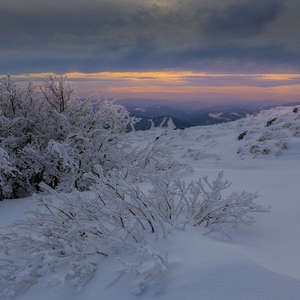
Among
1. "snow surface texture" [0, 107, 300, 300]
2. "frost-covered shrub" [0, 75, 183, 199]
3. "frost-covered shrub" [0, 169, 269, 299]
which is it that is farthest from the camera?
"frost-covered shrub" [0, 75, 183, 199]

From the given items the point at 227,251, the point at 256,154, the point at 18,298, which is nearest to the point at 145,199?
the point at 227,251

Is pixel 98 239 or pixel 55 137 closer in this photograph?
pixel 98 239

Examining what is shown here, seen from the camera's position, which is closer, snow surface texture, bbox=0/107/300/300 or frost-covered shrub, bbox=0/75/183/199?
snow surface texture, bbox=0/107/300/300

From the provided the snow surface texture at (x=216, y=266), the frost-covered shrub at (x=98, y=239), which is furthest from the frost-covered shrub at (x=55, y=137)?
the snow surface texture at (x=216, y=266)

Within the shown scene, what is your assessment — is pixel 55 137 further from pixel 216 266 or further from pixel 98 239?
pixel 216 266

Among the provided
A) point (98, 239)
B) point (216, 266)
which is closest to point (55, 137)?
point (98, 239)

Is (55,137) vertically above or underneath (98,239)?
above

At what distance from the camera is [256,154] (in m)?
7.79

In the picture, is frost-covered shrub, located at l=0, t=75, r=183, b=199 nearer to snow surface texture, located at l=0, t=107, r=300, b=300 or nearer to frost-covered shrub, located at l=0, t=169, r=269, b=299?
frost-covered shrub, located at l=0, t=169, r=269, b=299

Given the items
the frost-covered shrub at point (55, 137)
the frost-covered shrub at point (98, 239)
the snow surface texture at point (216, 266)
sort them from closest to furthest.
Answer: the snow surface texture at point (216, 266) < the frost-covered shrub at point (98, 239) < the frost-covered shrub at point (55, 137)

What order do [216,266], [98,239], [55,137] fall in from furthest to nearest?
[55,137], [98,239], [216,266]

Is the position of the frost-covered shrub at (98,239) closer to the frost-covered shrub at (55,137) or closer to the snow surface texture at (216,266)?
the snow surface texture at (216,266)

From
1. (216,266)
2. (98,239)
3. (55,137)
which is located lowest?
(98,239)

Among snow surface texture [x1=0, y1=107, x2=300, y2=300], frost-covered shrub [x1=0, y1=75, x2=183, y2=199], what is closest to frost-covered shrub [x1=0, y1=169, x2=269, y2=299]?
snow surface texture [x1=0, y1=107, x2=300, y2=300]
